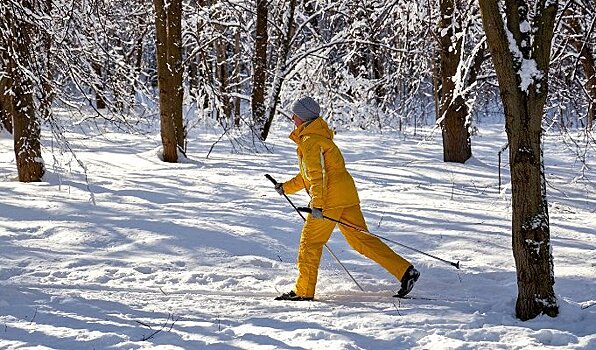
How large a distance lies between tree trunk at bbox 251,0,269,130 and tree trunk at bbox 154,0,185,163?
3166 mm

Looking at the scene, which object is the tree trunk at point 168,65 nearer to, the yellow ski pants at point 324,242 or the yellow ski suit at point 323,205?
the yellow ski suit at point 323,205

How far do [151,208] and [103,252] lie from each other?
78.9 inches

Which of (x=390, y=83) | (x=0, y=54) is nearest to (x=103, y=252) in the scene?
(x=0, y=54)

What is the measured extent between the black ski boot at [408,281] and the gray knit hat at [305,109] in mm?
1506

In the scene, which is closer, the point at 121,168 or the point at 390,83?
the point at 121,168

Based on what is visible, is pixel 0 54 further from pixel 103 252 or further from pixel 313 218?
pixel 313 218

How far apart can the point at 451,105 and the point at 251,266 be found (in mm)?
7164

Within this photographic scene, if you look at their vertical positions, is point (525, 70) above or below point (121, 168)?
above

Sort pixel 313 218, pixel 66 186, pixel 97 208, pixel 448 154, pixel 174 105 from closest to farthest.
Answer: pixel 313 218 → pixel 97 208 → pixel 66 186 → pixel 448 154 → pixel 174 105

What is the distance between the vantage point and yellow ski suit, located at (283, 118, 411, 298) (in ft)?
19.9

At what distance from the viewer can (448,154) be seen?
13.7m

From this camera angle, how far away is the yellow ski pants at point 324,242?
19.9 feet

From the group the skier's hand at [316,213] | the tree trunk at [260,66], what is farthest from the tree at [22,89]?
the tree trunk at [260,66]

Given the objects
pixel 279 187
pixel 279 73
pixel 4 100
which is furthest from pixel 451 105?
pixel 4 100
